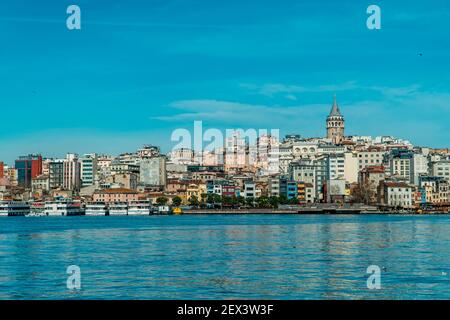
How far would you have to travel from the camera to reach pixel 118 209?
6128cm

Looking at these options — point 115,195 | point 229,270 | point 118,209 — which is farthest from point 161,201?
point 229,270

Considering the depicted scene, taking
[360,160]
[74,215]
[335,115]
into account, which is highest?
[335,115]

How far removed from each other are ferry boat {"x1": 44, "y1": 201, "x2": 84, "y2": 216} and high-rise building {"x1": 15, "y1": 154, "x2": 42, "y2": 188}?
29465 mm

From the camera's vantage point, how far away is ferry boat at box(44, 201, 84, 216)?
60562 millimetres

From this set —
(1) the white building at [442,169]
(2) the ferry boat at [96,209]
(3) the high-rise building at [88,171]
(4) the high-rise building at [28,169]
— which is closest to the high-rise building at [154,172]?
(3) the high-rise building at [88,171]

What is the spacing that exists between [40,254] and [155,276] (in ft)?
18.6

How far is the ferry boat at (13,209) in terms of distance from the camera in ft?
204

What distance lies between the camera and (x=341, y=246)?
1820cm

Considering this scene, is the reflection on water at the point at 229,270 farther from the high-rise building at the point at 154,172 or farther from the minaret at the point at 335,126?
the minaret at the point at 335,126

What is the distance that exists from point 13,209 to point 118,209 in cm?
930

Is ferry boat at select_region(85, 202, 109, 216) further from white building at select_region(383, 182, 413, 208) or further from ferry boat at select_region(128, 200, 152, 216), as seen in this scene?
white building at select_region(383, 182, 413, 208)

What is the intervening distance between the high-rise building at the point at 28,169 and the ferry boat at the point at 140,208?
32198 mm
